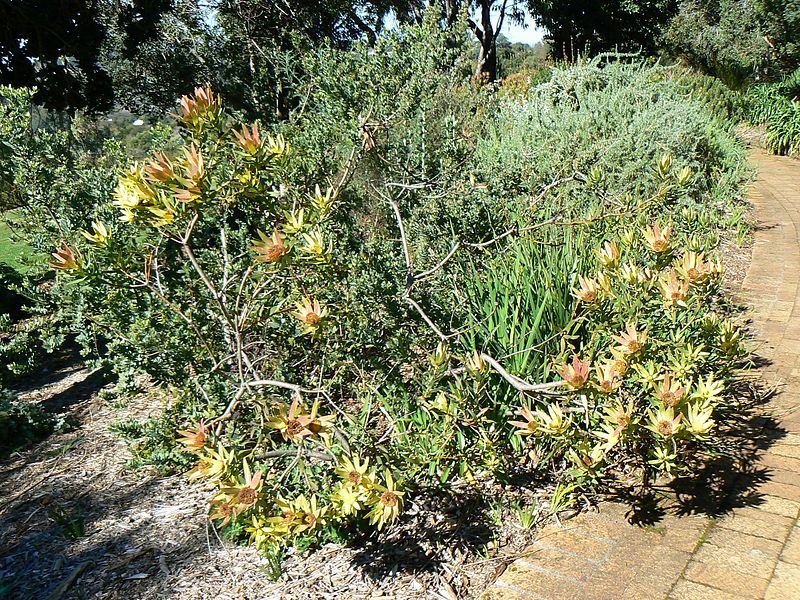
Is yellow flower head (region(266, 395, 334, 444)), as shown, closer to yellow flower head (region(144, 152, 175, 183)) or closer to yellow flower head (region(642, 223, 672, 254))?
yellow flower head (region(144, 152, 175, 183))

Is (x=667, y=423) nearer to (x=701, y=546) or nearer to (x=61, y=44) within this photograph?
(x=701, y=546)

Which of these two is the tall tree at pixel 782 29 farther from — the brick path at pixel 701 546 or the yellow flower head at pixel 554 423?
the yellow flower head at pixel 554 423

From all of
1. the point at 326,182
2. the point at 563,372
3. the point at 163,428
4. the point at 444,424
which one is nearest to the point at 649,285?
the point at 563,372

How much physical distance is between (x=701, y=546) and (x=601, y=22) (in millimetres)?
20708

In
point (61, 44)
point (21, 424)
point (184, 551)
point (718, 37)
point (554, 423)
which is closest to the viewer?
point (554, 423)

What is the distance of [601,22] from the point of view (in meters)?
19.9

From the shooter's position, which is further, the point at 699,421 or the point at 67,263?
the point at 67,263

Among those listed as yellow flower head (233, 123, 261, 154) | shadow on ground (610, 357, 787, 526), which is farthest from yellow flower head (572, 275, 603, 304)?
yellow flower head (233, 123, 261, 154)

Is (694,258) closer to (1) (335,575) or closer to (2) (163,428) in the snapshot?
(1) (335,575)

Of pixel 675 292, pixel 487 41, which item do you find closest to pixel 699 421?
pixel 675 292

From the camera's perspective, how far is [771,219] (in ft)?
20.9

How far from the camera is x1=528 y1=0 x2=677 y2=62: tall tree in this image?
63.4 ft

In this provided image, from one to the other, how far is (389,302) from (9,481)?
89.5 inches

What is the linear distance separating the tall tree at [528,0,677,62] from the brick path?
18.5 meters
